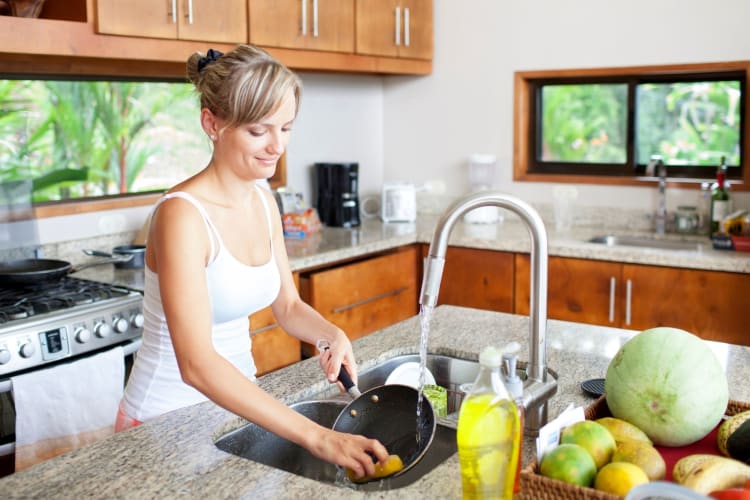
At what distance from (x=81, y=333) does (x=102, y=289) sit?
0.30 m

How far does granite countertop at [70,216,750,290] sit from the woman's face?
1.18m

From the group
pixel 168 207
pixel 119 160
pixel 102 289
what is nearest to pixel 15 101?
pixel 119 160

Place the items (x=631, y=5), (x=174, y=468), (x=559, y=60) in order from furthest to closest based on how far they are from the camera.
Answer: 1. (x=559, y=60)
2. (x=631, y=5)
3. (x=174, y=468)

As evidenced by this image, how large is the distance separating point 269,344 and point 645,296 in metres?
1.41

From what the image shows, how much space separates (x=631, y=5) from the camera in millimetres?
3576

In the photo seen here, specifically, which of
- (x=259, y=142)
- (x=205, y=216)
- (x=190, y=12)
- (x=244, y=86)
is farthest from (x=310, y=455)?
(x=190, y=12)

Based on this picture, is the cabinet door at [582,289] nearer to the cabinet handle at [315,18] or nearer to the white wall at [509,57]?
the white wall at [509,57]

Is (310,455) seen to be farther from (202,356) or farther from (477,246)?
(477,246)

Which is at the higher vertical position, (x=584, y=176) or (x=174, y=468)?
(x=584, y=176)

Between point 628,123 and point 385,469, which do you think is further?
point 628,123

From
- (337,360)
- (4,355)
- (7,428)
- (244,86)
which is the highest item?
(244,86)

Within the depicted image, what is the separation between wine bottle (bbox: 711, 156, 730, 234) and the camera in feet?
11.0

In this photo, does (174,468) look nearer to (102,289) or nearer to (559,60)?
(102,289)

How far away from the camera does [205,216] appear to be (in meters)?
1.57
